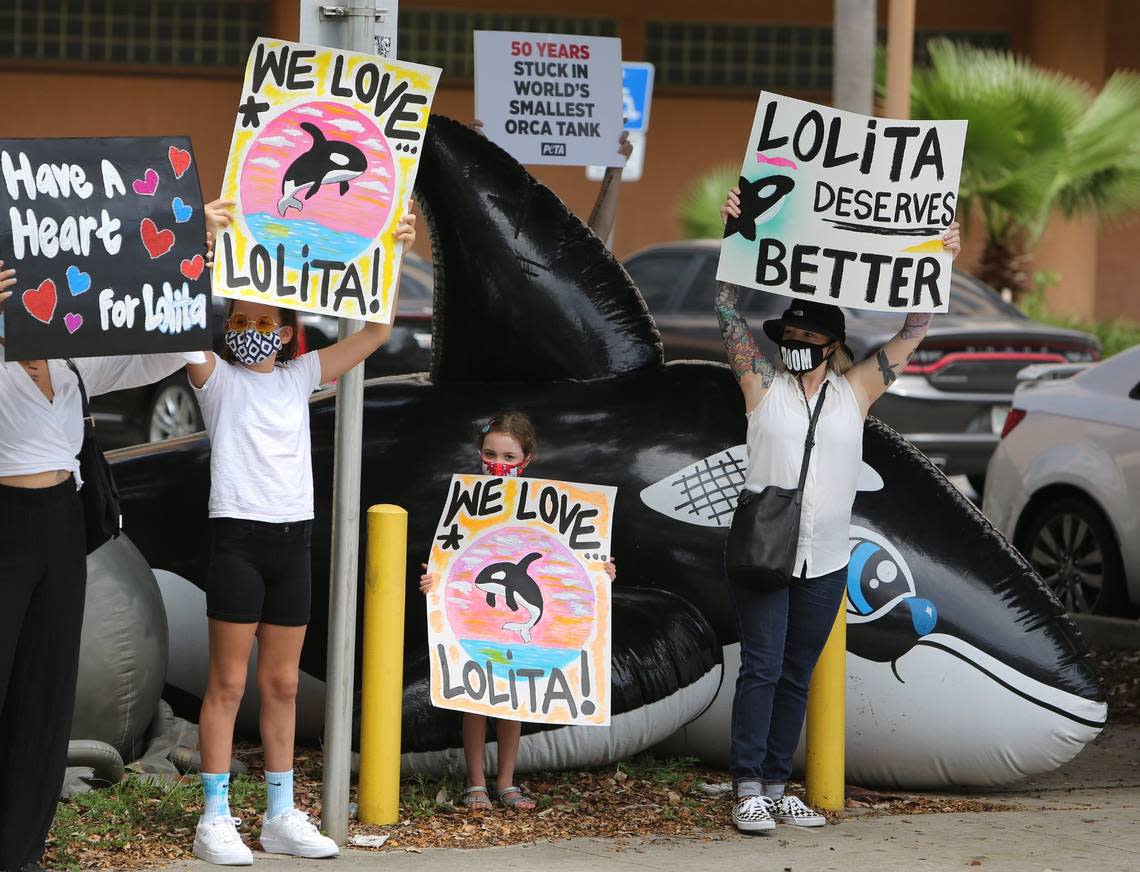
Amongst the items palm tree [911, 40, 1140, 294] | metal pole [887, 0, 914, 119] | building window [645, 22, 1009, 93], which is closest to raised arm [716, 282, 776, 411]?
metal pole [887, 0, 914, 119]

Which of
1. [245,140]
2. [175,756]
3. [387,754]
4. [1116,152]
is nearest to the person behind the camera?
[245,140]

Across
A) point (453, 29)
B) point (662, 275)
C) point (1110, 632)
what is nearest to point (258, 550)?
point (1110, 632)

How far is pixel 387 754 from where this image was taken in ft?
19.0

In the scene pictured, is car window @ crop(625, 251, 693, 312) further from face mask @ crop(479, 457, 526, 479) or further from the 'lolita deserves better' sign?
face mask @ crop(479, 457, 526, 479)

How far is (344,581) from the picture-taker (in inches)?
220

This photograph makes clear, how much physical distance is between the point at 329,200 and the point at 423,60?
17.5 m

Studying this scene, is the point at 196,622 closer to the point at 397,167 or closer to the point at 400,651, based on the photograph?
the point at 400,651

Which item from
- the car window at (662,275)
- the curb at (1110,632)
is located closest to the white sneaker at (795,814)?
the curb at (1110,632)

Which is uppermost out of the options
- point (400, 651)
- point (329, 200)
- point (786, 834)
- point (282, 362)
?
point (329, 200)

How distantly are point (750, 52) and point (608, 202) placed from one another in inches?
606

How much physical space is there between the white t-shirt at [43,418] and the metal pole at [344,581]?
0.62 m

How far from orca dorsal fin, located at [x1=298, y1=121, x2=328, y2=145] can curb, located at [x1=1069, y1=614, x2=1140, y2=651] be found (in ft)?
15.4

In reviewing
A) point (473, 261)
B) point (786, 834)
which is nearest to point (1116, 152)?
point (473, 261)

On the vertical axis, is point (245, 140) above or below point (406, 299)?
above
